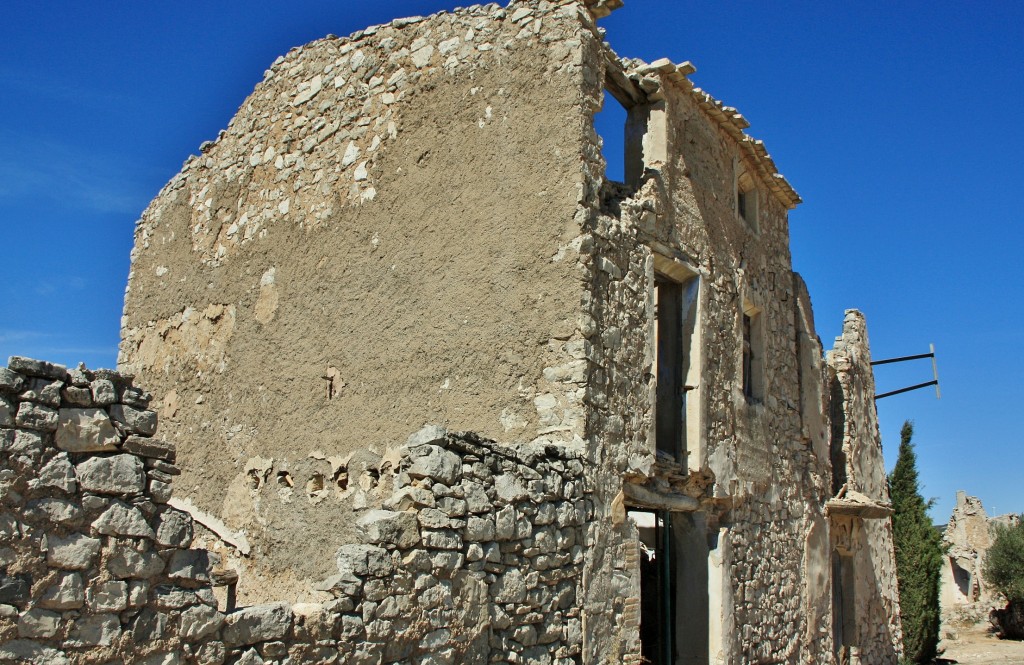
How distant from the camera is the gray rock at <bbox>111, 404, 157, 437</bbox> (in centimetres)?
381

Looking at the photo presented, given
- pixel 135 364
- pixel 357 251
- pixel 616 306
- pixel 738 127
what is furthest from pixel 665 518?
pixel 135 364

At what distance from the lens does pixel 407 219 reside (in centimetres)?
739

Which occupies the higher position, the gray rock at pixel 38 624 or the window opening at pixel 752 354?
the window opening at pixel 752 354

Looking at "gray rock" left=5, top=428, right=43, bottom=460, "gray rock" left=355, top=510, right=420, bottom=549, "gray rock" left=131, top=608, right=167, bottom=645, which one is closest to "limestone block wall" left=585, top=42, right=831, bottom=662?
"gray rock" left=355, top=510, right=420, bottom=549

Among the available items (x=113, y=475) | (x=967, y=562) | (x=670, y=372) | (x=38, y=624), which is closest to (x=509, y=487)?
(x=113, y=475)

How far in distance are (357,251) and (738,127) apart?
4489mm

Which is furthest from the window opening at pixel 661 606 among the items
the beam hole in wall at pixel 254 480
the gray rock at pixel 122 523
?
the gray rock at pixel 122 523

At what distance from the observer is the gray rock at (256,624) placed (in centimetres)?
408

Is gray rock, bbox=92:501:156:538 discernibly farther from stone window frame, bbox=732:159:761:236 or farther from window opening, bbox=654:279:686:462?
stone window frame, bbox=732:159:761:236

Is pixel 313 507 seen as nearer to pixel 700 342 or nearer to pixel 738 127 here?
pixel 700 342

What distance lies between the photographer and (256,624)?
4191 millimetres

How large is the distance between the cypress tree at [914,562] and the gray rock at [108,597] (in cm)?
1438

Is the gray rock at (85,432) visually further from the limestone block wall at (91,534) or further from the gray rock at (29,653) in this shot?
the gray rock at (29,653)

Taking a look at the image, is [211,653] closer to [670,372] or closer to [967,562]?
[670,372]
